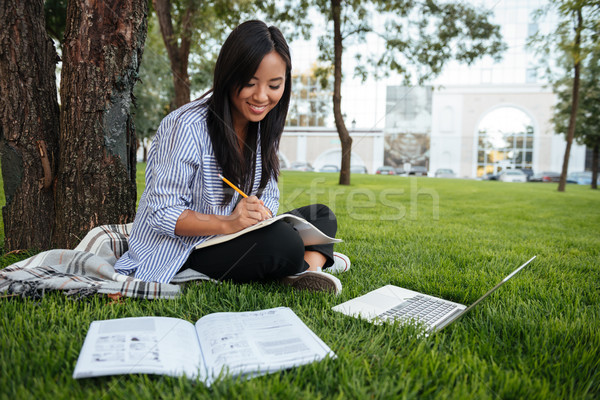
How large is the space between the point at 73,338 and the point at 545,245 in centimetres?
352

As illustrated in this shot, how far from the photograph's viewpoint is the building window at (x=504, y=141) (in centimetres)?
3044

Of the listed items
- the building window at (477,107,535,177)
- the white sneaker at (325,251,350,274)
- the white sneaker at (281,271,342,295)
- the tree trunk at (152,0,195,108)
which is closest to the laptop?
the white sneaker at (281,271,342,295)

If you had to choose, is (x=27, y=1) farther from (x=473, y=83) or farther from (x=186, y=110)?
(x=473, y=83)

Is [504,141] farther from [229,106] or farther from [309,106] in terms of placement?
[229,106]

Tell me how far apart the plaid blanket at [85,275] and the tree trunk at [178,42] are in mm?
7072

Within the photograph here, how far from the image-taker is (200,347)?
123 centimetres

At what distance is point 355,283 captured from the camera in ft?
6.88

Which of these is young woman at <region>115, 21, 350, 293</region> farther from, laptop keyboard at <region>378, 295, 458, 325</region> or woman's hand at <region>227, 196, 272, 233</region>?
laptop keyboard at <region>378, 295, 458, 325</region>

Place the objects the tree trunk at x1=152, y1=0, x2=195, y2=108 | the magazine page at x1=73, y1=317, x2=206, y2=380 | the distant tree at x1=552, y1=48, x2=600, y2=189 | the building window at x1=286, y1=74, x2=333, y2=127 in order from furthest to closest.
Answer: the building window at x1=286, y1=74, x2=333, y2=127, the distant tree at x1=552, y1=48, x2=600, y2=189, the tree trunk at x1=152, y1=0, x2=195, y2=108, the magazine page at x1=73, y1=317, x2=206, y2=380

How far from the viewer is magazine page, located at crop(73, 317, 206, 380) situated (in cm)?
104

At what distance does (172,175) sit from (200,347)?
2.47 feet

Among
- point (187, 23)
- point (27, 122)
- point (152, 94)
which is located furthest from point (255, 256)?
point (152, 94)

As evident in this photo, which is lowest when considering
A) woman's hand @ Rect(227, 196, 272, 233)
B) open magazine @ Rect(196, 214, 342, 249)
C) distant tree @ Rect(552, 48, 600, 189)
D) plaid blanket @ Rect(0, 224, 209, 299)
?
plaid blanket @ Rect(0, 224, 209, 299)

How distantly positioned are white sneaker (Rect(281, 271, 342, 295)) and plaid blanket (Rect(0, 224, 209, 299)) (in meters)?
0.43
